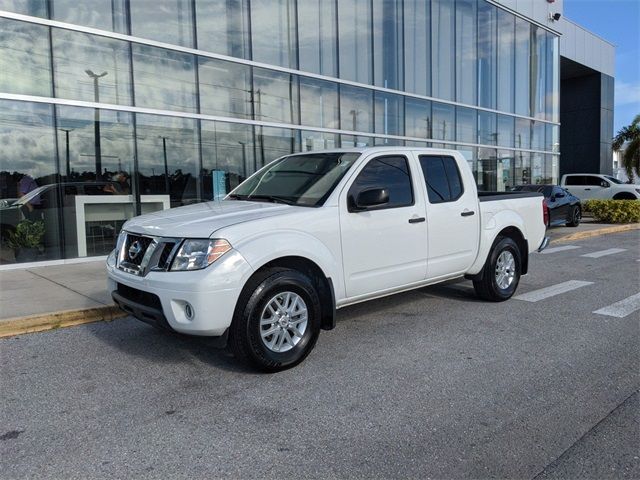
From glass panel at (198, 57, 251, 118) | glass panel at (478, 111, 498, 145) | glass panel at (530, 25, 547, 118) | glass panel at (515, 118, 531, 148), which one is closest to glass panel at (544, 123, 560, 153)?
glass panel at (530, 25, 547, 118)

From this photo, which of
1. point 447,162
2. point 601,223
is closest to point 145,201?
point 447,162

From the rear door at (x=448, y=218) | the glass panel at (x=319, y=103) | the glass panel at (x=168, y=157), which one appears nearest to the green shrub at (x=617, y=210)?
the glass panel at (x=319, y=103)

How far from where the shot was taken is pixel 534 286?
7938mm

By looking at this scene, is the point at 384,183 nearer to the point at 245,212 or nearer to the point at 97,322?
the point at 245,212

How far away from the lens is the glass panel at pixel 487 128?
21.5 m

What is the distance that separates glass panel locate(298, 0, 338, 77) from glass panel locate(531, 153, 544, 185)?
43.3 feet

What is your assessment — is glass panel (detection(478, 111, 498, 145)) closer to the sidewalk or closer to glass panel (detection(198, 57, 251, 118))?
glass panel (detection(198, 57, 251, 118))

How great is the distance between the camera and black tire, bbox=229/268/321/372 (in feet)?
13.4

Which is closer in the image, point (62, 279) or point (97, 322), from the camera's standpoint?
point (97, 322)

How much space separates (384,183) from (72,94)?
8.06 m

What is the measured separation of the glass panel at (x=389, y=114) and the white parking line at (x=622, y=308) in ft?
36.9

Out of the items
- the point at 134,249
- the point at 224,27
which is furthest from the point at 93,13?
the point at 134,249

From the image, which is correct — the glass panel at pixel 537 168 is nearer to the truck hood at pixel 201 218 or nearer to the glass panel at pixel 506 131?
the glass panel at pixel 506 131

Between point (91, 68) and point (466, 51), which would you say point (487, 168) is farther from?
point (91, 68)
